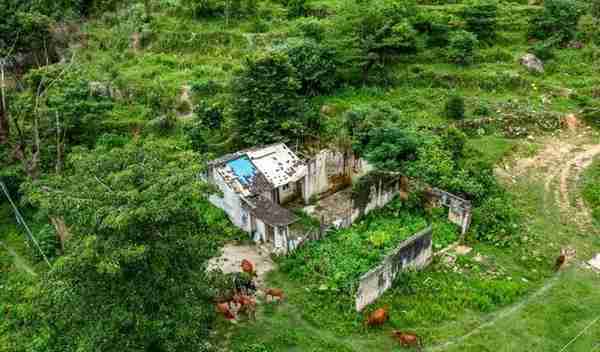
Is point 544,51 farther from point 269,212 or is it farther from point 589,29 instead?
point 269,212

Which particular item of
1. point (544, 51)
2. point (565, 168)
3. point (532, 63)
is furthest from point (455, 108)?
point (544, 51)

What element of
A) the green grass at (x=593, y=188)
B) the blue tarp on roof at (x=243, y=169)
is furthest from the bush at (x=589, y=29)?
the blue tarp on roof at (x=243, y=169)

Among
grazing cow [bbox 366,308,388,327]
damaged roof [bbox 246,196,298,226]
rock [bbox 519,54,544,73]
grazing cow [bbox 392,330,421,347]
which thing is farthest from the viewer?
rock [bbox 519,54,544,73]

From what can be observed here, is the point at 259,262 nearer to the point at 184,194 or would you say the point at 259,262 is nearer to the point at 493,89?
the point at 184,194

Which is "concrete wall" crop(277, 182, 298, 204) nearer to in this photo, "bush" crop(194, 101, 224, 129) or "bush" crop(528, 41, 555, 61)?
"bush" crop(194, 101, 224, 129)

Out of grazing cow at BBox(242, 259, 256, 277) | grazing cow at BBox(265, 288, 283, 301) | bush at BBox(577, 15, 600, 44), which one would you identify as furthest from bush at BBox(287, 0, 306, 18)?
grazing cow at BBox(265, 288, 283, 301)

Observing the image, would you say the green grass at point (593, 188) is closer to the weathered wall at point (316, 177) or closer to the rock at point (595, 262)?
the rock at point (595, 262)
